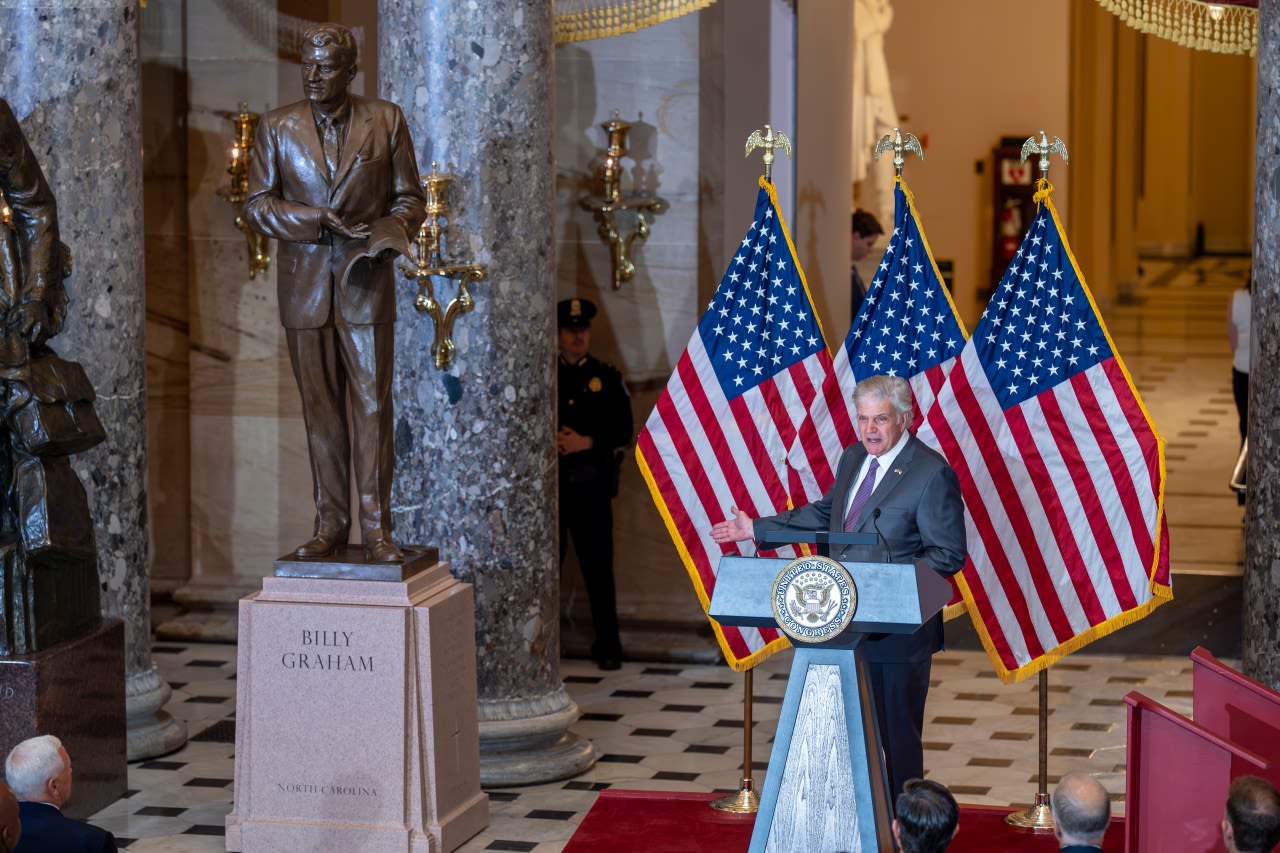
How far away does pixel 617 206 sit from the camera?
1132 cm

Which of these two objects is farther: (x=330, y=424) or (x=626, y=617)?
(x=626, y=617)

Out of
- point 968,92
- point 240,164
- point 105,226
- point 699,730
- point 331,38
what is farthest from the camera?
point 968,92

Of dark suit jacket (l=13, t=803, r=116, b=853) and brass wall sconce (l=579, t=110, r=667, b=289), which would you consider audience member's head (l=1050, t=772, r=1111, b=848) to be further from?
brass wall sconce (l=579, t=110, r=667, b=289)

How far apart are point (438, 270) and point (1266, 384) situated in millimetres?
3362

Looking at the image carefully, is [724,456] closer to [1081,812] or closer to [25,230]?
[25,230]

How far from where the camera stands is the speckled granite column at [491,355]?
9016 millimetres

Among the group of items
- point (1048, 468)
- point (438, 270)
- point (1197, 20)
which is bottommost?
point (1048, 468)

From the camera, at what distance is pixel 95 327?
30.7 feet

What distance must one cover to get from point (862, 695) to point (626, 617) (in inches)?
205

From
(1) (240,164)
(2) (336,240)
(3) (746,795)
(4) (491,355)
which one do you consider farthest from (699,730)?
→ (1) (240,164)

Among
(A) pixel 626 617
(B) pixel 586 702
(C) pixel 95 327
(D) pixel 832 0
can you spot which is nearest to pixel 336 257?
(C) pixel 95 327

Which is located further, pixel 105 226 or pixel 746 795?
pixel 105 226

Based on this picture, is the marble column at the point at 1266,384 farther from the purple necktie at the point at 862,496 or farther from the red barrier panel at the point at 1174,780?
the red barrier panel at the point at 1174,780

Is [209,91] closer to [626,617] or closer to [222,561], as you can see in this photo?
[222,561]
